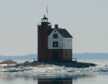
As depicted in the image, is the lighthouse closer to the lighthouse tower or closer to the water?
the lighthouse tower

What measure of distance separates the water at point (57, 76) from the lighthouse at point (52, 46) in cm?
404

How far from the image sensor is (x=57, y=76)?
9012cm

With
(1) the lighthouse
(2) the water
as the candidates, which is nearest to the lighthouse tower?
(1) the lighthouse

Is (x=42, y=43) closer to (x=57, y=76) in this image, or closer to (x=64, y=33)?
(x=64, y=33)

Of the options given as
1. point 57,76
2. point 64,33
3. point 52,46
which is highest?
point 64,33

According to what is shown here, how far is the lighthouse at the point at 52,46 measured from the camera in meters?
104

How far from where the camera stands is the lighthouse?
10431cm

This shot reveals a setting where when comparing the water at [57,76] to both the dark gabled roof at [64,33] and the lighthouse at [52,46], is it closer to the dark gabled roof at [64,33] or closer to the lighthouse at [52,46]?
the lighthouse at [52,46]

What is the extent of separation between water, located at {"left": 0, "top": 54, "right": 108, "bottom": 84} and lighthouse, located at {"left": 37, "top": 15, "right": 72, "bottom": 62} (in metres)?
4.04

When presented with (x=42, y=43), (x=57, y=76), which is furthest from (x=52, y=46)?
(x=57, y=76)

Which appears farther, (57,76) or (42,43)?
(42,43)

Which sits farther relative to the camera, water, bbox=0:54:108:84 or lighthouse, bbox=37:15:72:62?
lighthouse, bbox=37:15:72:62

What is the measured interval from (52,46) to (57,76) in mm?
15017

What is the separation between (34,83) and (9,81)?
512 cm
